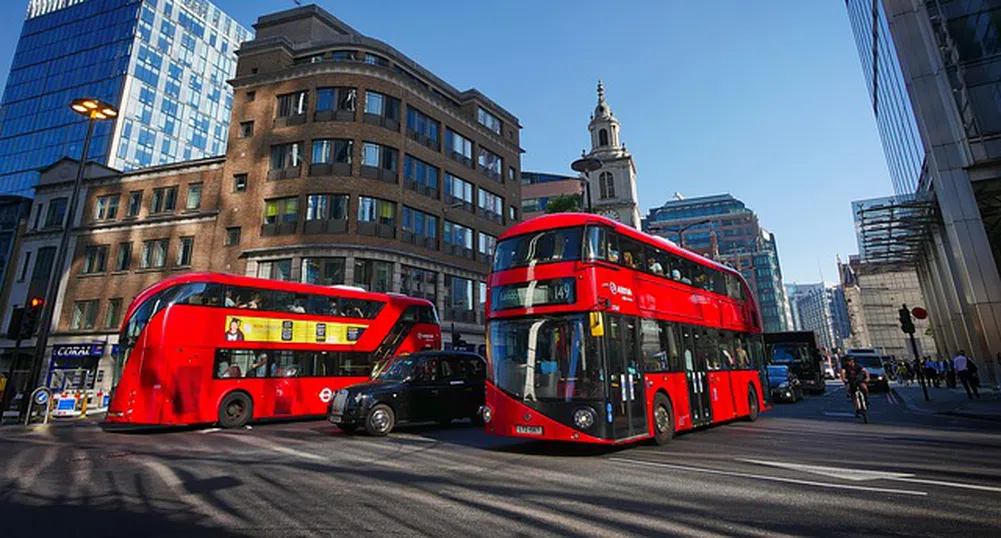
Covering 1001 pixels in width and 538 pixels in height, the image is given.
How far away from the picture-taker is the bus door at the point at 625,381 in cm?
838

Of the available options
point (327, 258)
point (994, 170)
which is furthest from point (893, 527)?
point (327, 258)

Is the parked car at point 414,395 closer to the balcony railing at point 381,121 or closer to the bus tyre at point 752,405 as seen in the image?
the bus tyre at point 752,405

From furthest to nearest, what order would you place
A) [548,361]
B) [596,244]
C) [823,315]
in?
[823,315]
[596,244]
[548,361]

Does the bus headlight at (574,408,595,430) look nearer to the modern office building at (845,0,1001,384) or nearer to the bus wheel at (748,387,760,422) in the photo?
the bus wheel at (748,387,760,422)

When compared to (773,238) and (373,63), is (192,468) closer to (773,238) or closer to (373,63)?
(373,63)

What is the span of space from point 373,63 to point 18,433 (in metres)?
25.8

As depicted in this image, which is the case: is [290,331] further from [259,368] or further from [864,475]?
[864,475]

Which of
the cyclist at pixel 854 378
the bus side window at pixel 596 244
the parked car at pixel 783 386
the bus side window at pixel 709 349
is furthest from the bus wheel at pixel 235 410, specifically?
the parked car at pixel 783 386

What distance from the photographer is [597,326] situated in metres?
8.38

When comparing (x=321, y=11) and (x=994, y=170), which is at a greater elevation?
(x=321, y=11)

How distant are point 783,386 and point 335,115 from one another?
28.0m

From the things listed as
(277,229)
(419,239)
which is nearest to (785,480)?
(419,239)

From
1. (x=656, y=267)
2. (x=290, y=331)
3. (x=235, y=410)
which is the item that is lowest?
(x=235, y=410)

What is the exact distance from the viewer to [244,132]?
31.7 metres
